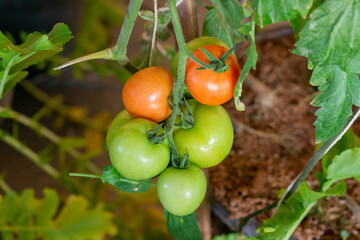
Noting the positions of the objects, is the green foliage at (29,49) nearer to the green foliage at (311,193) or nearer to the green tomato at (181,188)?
the green tomato at (181,188)

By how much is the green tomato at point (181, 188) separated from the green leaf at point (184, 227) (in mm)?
40

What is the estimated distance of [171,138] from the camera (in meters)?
0.39

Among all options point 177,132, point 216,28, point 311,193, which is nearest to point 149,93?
point 177,132

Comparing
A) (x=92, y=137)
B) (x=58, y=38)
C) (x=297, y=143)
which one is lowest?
(x=92, y=137)

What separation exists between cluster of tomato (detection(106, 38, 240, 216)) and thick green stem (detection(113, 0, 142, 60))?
0.11 ft

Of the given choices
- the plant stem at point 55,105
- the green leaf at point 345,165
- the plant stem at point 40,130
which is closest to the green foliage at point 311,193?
the green leaf at point 345,165

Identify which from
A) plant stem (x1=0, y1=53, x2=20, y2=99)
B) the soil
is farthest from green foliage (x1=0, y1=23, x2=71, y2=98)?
the soil

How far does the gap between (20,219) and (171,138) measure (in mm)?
573

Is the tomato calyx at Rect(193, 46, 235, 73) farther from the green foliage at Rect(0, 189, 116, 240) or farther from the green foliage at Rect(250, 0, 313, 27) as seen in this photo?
the green foliage at Rect(0, 189, 116, 240)

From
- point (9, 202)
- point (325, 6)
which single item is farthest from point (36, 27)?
point (325, 6)

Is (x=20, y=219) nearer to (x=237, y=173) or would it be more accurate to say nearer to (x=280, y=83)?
(x=237, y=173)

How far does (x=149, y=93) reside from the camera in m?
0.39

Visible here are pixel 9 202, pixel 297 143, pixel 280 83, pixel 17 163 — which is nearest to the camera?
pixel 9 202

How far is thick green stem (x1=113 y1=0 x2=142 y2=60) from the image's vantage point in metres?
0.37
